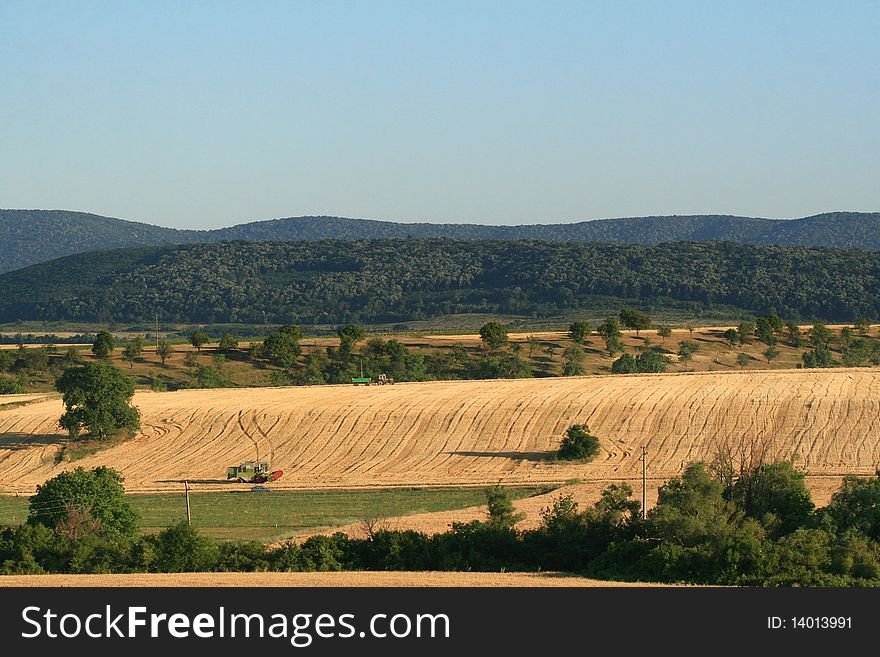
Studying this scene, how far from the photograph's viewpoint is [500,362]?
299 feet

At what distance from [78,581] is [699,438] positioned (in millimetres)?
38266

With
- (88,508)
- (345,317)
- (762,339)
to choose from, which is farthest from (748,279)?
(88,508)

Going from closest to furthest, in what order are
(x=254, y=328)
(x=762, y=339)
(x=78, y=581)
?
(x=78, y=581) < (x=762, y=339) < (x=254, y=328)

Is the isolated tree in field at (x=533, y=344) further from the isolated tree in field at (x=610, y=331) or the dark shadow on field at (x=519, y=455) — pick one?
the dark shadow on field at (x=519, y=455)

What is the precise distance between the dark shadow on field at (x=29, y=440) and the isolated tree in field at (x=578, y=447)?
23.7m

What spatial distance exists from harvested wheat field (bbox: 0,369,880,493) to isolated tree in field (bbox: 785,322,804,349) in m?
25.0

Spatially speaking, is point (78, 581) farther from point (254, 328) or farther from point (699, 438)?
point (254, 328)

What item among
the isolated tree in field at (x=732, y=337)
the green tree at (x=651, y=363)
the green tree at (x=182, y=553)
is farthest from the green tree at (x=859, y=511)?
the isolated tree in field at (x=732, y=337)

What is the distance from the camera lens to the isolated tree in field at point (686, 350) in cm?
9444

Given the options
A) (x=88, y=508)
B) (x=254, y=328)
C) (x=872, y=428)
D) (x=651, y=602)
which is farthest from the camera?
(x=254, y=328)

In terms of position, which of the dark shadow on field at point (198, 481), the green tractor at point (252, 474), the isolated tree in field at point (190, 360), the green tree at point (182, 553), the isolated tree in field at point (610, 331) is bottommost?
the dark shadow on field at point (198, 481)

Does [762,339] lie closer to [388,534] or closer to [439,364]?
[439,364]

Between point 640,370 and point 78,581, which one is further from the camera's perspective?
point 640,370

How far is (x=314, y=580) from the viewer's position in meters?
26.3
